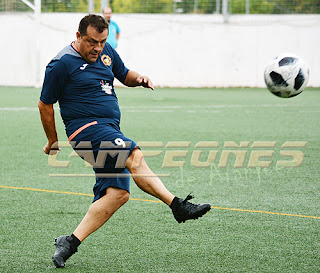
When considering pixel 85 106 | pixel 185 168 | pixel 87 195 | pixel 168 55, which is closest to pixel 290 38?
pixel 168 55

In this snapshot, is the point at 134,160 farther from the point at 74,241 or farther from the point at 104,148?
the point at 74,241

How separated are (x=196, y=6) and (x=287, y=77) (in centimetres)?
1953

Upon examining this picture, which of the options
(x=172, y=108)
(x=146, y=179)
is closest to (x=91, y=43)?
(x=146, y=179)

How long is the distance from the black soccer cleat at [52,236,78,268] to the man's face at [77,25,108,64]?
4.03 feet

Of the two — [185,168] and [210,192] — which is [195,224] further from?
[185,168]

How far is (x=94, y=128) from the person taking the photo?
4.08m

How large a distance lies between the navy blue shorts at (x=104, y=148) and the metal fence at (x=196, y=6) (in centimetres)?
2014

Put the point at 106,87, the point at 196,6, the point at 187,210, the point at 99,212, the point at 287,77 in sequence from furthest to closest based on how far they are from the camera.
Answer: the point at 196,6 → the point at 287,77 → the point at 106,87 → the point at 99,212 → the point at 187,210

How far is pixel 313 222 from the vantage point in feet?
16.8

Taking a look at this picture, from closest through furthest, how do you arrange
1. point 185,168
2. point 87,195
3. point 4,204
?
point 4,204 < point 87,195 < point 185,168

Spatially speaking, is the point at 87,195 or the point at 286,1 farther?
the point at 286,1

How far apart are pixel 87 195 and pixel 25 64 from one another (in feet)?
63.8

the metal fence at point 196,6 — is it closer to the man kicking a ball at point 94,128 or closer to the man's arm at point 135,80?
the man's arm at point 135,80

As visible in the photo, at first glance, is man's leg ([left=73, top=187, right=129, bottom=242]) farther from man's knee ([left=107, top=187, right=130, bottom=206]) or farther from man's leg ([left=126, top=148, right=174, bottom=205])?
man's leg ([left=126, top=148, right=174, bottom=205])
